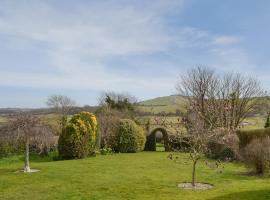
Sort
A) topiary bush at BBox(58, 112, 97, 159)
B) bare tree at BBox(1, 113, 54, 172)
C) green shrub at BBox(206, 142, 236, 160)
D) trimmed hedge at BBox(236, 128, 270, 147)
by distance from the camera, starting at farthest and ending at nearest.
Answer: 1. topiary bush at BBox(58, 112, 97, 159)
2. green shrub at BBox(206, 142, 236, 160)
3. trimmed hedge at BBox(236, 128, 270, 147)
4. bare tree at BBox(1, 113, 54, 172)

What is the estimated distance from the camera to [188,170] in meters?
15.6

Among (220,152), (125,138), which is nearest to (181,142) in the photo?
(125,138)

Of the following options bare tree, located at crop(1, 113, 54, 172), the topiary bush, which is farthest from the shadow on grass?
the topiary bush

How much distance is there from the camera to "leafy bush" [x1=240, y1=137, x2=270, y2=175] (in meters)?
14.4

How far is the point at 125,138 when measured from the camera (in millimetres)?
24984

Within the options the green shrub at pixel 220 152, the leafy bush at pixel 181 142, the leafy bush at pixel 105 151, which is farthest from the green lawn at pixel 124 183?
the leafy bush at pixel 105 151

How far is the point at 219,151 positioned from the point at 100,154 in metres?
7.56

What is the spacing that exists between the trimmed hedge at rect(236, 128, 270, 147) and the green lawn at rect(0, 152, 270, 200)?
4.29ft

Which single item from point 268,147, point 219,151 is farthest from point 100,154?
point 268,147

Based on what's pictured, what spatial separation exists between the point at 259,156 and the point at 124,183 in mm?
5797

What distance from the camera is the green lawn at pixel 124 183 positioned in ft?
34.9

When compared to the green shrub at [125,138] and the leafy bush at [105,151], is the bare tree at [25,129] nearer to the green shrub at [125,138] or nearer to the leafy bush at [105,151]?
the leafy bush at [105,151]

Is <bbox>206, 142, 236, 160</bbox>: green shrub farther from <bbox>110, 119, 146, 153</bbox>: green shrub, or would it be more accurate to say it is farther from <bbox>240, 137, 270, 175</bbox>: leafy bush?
<bbox>110, 119, 146, 153</bbox>: green shrub

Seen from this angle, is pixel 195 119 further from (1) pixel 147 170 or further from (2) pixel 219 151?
(2) pixel 219 151
